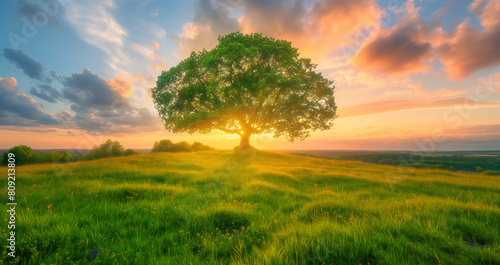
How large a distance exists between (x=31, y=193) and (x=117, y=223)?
177 inches

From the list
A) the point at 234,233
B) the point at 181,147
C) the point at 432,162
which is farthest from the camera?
the point at 432,162

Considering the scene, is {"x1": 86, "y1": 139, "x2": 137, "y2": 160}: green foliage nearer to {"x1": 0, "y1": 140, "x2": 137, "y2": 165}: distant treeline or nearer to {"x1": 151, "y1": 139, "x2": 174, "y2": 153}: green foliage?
{"x1": 0, "y1": 140, "x2": 137, "y2": 165}: distant treeline

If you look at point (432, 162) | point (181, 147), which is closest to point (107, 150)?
point (181, 147)

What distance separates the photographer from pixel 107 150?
34.1 metres

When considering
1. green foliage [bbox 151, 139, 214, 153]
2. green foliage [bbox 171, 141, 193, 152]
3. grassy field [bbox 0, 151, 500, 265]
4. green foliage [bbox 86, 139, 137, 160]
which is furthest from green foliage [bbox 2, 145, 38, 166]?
grassy field [bbox 0, 151, 500, 265]

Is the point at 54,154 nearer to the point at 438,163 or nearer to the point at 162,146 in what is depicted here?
the point at 162,146

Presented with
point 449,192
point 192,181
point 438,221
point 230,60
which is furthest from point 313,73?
point 438,221

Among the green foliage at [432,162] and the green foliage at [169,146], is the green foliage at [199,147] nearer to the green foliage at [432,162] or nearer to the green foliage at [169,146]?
the green foliage at [169,146]

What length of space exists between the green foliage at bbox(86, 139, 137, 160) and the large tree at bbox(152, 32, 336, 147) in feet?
49.9

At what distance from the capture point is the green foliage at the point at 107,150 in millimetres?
33194

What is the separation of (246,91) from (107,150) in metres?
28.5

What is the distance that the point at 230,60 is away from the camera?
21234mm

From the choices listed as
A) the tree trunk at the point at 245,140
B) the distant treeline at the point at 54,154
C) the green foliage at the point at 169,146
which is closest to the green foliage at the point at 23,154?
the distant treeline at the point at 54,154

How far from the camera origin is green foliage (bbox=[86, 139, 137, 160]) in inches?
1307
